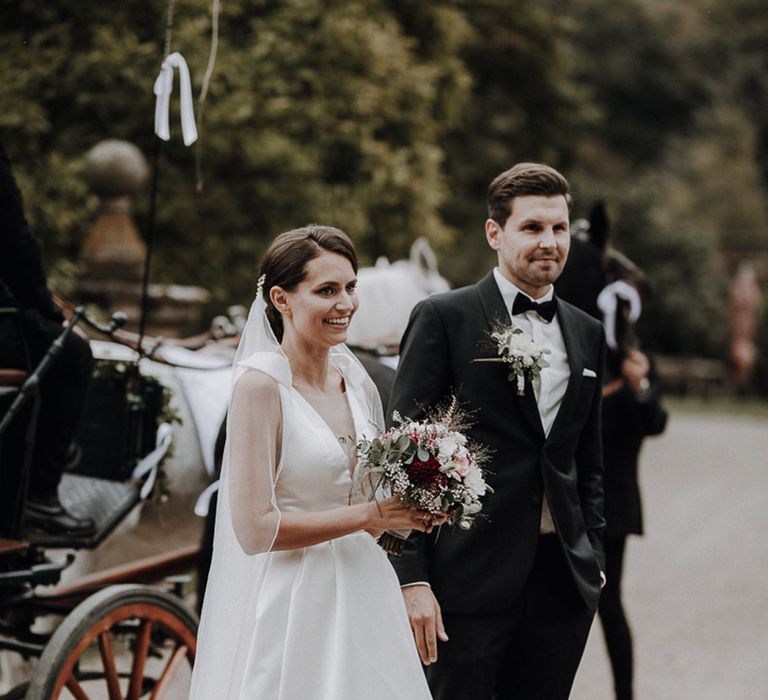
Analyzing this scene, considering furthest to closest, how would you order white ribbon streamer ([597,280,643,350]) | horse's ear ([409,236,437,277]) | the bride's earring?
1. horse's ear ([409,236,437,277])
2. white ribbon streamer ([597,280,643,350])
3. the bride's earring

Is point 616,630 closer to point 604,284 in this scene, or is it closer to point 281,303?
point 604,284

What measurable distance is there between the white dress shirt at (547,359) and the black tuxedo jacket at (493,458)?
0.03 meters

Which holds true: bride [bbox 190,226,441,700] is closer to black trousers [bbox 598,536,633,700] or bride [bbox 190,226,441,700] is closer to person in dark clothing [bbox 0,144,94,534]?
person in dark clothing [bbox 0,144,94,534]

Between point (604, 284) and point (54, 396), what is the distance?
223cm

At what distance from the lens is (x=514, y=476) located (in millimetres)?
2957

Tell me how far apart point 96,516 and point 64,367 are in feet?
2.47

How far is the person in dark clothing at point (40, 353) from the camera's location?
153 inches

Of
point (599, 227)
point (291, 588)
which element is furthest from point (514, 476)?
point (599, 227)

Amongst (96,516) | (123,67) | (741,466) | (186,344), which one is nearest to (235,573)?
(96,516)

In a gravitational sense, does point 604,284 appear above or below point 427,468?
above

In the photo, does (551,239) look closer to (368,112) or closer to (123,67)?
(123,67)

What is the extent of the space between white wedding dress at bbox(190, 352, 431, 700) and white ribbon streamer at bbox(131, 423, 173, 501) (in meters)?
1.87

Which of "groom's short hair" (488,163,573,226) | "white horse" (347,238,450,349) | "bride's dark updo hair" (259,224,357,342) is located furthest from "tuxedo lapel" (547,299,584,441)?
"white horse" (347,238,450,349)

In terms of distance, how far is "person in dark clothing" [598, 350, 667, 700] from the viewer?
451cm
